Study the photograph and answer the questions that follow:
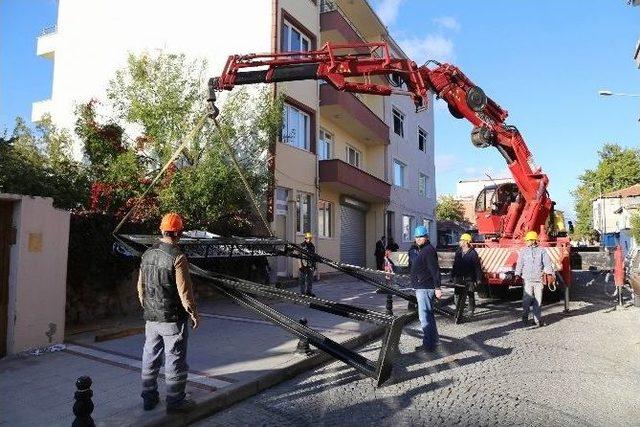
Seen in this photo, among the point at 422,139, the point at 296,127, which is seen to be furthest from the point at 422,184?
the point at 296,127

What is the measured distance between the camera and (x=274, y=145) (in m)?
15.4

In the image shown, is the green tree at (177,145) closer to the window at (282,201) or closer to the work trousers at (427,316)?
the window at (282,201)

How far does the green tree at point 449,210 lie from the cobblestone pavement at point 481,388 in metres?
44.6

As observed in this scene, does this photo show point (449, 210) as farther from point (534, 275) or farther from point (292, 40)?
point (534, 275)

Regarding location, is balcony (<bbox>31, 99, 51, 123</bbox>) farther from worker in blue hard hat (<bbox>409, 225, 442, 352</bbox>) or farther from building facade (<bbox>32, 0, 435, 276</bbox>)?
worker in blue hard hat (<bbox>409, 225, 442, 352</bbox>)

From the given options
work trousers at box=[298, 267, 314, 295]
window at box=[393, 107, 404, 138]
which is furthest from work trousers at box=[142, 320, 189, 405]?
window at box=[393, 107, 404, 138]

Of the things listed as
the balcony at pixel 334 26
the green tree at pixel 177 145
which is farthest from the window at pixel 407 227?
the green tree at pixel 177 145

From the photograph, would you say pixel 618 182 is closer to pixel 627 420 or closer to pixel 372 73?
pixel 372 73

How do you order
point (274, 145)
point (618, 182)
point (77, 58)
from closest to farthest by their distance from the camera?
1. point (274, 145)
2. point (77, 58)
3. point (618, 182)

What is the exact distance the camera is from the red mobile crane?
10.4 meters

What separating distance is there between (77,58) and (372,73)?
556 inches

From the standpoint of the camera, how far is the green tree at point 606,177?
50.9 metres

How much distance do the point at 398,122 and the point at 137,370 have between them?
24728mm

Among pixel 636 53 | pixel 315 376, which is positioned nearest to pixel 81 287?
pixel 315 376
